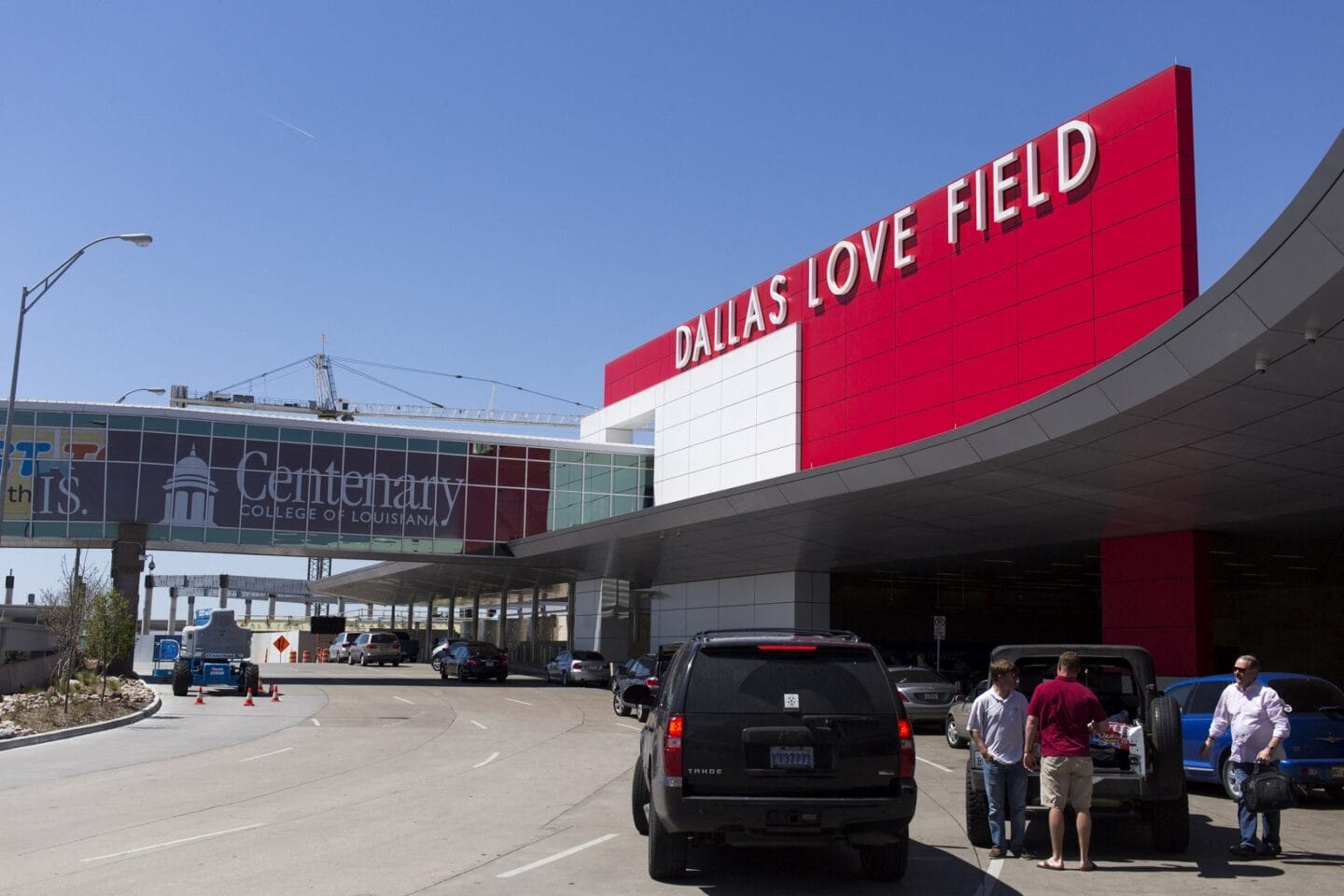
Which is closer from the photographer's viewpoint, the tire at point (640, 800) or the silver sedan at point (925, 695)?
the tire at point (640, 800)

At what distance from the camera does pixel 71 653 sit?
2834cm

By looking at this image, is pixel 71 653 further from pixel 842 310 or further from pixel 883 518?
pixel 842 310

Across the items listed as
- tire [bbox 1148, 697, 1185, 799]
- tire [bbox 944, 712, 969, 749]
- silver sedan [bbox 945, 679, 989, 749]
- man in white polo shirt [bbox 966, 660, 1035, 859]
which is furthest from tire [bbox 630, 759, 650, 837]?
tire [bbox 944, 712, 969, 749]

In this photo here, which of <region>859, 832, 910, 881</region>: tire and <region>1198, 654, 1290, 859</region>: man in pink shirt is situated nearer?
<region>859, 832, 910, 881</region>: tire

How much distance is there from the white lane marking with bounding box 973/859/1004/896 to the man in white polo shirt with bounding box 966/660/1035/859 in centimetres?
21

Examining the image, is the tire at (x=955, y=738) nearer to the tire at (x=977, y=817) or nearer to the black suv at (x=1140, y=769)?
the black suv at (x=1140, y=769)

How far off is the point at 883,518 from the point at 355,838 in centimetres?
2041

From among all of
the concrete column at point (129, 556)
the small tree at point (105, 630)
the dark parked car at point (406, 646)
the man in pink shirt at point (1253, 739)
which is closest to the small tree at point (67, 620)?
the small tree at point (105, 630)

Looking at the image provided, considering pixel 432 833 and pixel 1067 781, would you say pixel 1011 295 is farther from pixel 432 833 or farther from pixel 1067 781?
pixel 432 833

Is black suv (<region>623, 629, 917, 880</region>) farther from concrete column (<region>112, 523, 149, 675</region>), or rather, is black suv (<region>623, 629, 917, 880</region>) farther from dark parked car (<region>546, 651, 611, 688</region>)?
concrete column (<region>112, 523, 149, 675</region>)

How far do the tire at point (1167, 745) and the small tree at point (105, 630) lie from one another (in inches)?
1072

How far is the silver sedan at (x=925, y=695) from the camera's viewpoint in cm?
2627

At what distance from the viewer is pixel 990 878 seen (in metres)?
9.88

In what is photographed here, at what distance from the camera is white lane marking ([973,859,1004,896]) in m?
9.33
